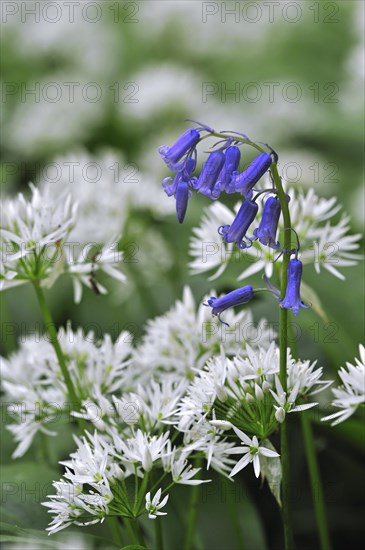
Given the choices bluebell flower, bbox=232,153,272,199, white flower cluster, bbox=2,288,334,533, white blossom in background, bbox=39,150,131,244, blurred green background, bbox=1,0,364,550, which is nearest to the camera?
bluebell flower, bbox=232,153,272,199

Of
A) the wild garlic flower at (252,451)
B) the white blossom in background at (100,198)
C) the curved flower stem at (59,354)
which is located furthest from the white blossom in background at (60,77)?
the wild garlic flower at (252,451)

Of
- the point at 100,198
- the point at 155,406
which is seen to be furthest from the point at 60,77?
the point at 155,406

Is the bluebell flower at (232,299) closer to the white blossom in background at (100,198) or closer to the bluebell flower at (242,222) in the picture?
the bluebell flower at (242,222)

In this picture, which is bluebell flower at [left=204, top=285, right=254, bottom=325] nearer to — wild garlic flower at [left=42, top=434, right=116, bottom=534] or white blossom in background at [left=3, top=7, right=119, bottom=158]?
wild garlic flower at [left=42, top=434, right=116, bottom=534]

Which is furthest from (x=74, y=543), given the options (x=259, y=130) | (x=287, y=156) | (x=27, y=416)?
(x=259, y=130)

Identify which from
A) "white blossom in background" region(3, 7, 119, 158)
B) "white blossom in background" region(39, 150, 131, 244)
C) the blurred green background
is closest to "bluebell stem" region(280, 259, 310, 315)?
the blurred green background

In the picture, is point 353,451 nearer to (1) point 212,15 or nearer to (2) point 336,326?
(2) point 336,326

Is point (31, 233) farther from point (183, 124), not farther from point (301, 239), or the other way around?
point (183, 124)

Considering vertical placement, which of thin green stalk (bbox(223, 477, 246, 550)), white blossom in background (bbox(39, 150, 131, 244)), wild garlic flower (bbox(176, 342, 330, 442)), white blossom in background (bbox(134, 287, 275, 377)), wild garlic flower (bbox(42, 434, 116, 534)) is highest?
white blossom in background (bbox(39, 150, 131, 244))
